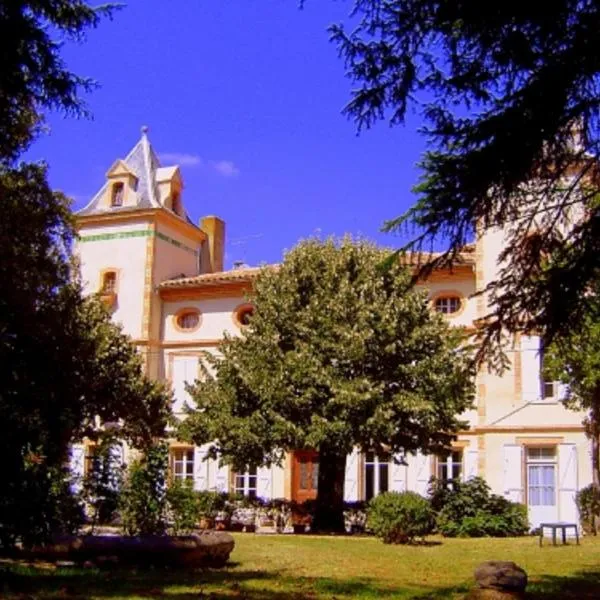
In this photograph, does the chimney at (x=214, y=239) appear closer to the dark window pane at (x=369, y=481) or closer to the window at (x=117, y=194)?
→ the window at (x=117, y=194)

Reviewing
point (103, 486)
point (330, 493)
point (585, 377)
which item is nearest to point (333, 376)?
point (330, 493)

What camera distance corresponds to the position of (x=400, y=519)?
62.8ft

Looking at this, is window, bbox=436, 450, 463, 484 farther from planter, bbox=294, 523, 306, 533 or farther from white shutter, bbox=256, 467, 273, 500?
white shutter, bbox=256, 467, 273, 500

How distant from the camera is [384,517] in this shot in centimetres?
1947

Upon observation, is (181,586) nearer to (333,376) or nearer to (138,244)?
(333,376)

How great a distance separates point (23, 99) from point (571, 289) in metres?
5.59

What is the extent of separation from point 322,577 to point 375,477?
51.9ft

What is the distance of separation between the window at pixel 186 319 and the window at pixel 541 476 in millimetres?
12515

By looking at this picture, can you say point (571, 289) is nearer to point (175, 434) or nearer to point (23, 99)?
point (23, 99)

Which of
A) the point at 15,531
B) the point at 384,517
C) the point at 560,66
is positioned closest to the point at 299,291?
the point at 384,517

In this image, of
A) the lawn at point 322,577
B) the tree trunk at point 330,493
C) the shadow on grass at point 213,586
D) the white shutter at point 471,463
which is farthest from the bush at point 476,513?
the shadow on grass at point 213,586

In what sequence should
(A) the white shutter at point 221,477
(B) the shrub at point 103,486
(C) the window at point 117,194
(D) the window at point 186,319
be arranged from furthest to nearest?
(C) the window at point 117,194 < (D) the window at point 186,319 < (A) the white shutter at point 221,477 < (B) the shrub at point 103,486

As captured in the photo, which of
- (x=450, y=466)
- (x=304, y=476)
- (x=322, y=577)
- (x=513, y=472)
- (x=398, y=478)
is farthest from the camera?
(x=304, y=476)

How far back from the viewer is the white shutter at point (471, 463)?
85.9 feet
